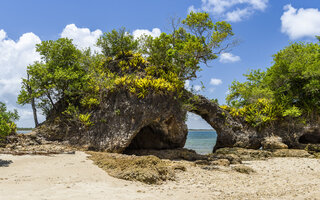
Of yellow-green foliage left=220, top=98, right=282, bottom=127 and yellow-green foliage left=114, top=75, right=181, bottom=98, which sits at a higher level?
yellow-green foliage left=114, top=75, right=181, bottom=98

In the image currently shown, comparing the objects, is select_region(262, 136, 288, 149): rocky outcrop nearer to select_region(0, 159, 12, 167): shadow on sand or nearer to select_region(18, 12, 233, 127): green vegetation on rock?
select_region(18, 12, 233, 127): green vegetation on rock

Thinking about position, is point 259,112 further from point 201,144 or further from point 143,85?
point 201,144

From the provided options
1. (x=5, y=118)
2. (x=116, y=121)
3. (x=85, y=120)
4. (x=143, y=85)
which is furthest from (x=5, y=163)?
(x=143, y=85)

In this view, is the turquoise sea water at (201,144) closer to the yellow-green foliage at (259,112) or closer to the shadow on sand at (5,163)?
the yellow-green foliage at (259,112)

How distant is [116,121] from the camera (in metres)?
14.0

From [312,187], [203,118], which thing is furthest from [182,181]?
[203,118]

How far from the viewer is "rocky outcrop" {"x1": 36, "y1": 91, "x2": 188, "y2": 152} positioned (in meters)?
13.7

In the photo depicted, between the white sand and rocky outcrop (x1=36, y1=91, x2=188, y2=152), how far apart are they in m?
3.71

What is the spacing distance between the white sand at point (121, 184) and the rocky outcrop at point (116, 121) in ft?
12.2

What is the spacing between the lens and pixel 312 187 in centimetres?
754

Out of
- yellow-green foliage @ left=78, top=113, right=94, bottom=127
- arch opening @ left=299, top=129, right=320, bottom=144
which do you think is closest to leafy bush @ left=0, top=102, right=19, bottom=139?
yellow-green foliage @ left=78, top=113, right=94, bottom=127

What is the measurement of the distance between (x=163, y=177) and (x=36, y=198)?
403 centimetres

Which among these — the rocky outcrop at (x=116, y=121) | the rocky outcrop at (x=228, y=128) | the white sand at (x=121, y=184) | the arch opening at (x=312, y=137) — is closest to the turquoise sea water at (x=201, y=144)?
the rocky outcrop at (x=228, y=128)

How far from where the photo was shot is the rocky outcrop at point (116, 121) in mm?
13734
